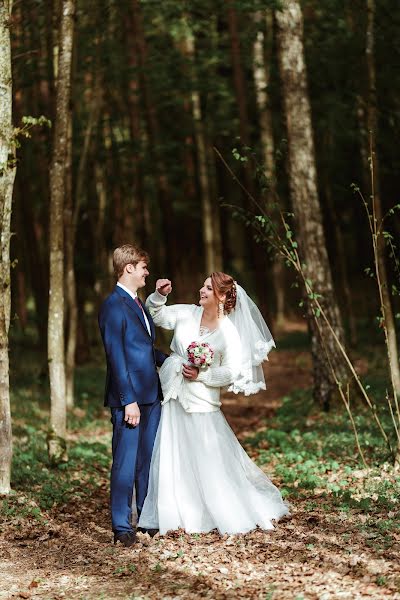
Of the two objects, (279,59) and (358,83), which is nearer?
(279,59)

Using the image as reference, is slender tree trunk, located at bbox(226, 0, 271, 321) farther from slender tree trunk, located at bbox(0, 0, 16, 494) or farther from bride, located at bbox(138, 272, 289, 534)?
bride, located at bbox(138, 272, 289, 534)

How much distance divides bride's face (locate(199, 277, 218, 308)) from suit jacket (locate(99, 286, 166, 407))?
60 cm

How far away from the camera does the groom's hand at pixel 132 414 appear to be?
297 inches

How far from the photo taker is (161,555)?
7.13m

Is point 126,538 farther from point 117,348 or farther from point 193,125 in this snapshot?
point 193,125

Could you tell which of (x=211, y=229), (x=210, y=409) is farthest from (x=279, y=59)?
(x=211, y=229)

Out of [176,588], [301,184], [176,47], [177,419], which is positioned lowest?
[176,588]

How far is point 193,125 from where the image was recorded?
2889cm

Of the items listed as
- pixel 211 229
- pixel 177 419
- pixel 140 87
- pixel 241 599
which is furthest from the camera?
pixel 211 229

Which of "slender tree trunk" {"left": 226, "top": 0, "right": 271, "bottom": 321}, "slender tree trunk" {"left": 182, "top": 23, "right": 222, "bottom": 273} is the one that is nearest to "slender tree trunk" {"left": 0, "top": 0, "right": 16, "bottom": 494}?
"slender tree trunk" {"left": 226, "top": 0, "right": 271, "bottom": 321}

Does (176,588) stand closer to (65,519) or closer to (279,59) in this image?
(65,519)

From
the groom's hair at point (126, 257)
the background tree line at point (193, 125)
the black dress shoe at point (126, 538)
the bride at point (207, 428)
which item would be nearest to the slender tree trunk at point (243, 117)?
the background tree line at point (193, 125)

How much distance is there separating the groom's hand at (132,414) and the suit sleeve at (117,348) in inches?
1.6

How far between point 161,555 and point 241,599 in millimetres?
1326
